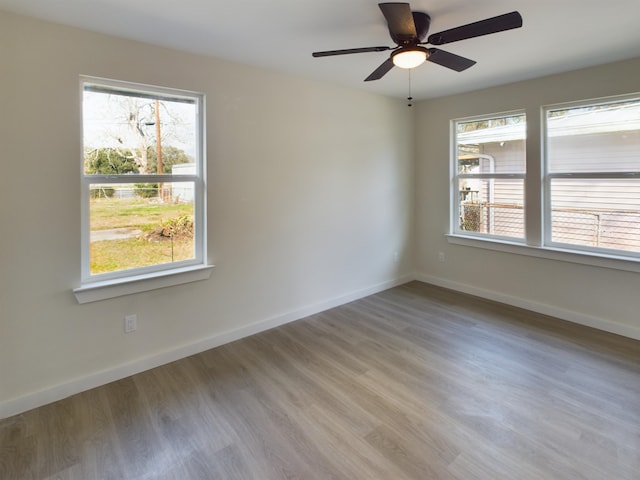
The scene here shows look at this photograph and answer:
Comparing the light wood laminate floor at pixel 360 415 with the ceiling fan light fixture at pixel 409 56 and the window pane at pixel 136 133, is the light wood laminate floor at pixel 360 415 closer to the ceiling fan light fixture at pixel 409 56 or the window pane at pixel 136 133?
the window pane at pixel 136 133

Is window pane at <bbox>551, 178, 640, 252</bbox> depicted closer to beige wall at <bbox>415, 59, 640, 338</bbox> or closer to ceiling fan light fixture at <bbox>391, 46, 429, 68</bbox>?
beige wall at <bbox>415, 59, 640, 338</bbox>

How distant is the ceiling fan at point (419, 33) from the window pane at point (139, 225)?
1610 millimetres

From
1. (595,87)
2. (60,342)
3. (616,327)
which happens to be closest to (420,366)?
(616,327)

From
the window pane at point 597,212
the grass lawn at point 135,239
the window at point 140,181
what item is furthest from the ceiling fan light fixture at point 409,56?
the window pane at point 597,212

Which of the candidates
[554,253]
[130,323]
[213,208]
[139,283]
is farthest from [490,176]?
[130,323]

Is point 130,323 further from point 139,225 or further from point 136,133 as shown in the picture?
point 136,133

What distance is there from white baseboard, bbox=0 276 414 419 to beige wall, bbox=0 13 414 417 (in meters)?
0.01

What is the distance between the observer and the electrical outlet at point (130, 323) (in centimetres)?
256

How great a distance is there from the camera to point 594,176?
10.8 ft

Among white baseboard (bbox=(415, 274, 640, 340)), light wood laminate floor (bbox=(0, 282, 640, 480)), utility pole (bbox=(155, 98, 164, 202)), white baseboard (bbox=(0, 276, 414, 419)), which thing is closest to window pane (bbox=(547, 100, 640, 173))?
white baseboard (bbox=(415, 274, 640, 340))

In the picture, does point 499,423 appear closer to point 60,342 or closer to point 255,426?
point 255,426

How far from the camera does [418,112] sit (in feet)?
15.2

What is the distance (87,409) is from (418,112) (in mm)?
4634

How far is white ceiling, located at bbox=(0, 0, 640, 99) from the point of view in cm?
203
